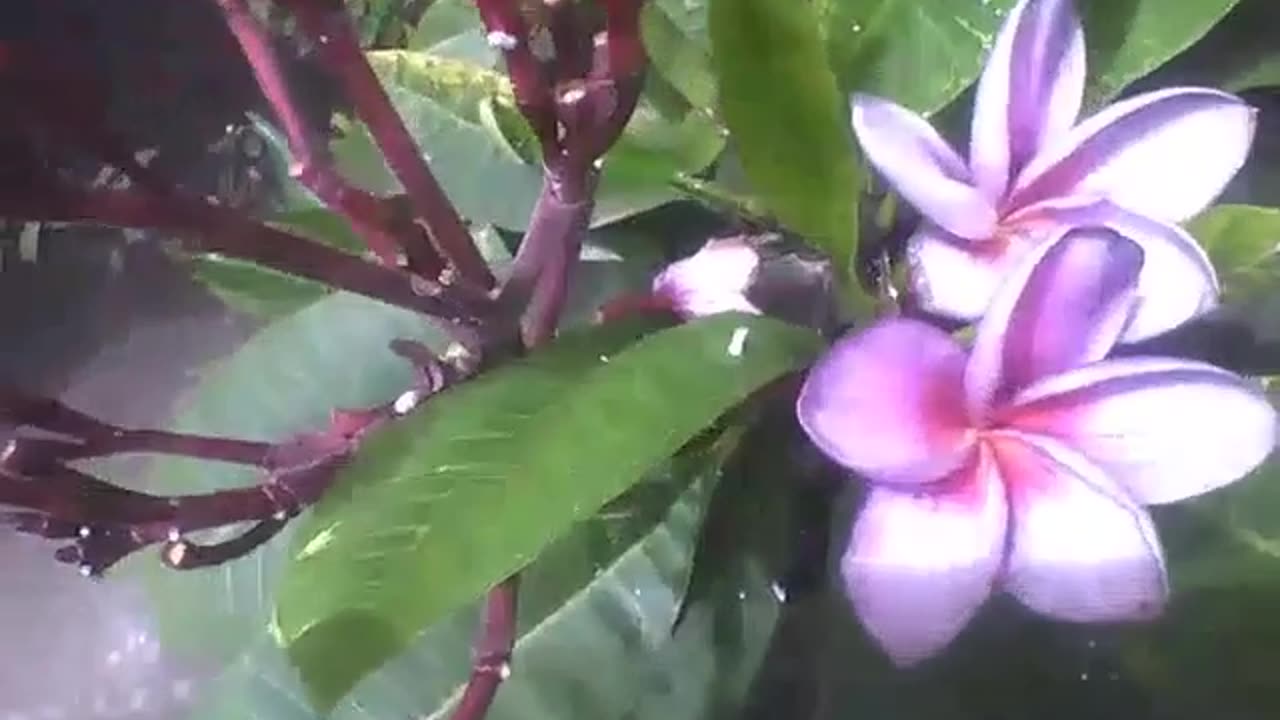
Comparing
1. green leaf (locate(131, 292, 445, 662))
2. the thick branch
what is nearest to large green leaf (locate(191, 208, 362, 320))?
green leaf (locate(131, 292, 445, 662))

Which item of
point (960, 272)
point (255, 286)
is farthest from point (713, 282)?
point (255, 286)

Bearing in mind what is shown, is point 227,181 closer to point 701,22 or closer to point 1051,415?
point 701,22

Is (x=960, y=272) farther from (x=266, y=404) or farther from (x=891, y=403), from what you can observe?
(x=266, y=404)

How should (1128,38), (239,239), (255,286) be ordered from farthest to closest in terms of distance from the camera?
(255,286) → (1128,38) → (239,239)

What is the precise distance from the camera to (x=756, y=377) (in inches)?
12.4

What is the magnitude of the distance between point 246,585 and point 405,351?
161 mm

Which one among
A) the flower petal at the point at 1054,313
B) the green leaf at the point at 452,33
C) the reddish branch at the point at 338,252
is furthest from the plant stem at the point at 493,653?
the green leaf at the point at 452,33

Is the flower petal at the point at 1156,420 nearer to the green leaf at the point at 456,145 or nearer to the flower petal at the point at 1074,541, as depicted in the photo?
the flower petal at the point at 1074,541

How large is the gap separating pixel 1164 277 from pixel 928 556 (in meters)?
0.07

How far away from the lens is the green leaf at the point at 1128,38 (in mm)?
390

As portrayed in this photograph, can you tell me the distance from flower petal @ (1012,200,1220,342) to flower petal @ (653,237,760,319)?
69mm

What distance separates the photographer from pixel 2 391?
0.29 m

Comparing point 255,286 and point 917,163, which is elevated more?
point 917,163

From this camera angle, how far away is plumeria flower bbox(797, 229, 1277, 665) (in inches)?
11.9
